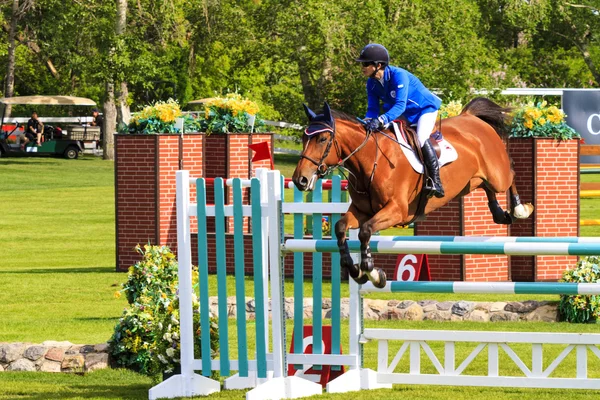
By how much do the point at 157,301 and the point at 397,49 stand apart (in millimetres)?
22818

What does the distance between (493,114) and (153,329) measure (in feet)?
10.0

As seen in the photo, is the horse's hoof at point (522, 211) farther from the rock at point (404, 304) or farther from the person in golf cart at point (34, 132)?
the person in golf cart at point (34, 132)

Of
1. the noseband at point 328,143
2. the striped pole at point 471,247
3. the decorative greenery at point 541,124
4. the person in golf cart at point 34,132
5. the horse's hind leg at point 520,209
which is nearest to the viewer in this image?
the striped pole at point 471,247

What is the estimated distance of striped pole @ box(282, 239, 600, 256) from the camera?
6.38 meters

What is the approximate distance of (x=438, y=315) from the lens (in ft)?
35.0

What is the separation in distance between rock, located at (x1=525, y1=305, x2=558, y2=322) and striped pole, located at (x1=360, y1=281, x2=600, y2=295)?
3.79m

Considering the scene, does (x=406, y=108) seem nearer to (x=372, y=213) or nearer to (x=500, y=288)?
(x=372, y=213)

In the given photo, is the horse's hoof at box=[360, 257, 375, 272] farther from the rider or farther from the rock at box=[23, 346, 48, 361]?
the rock at box=[23, 346, 48, 361]

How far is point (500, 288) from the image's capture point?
6680 millimetres

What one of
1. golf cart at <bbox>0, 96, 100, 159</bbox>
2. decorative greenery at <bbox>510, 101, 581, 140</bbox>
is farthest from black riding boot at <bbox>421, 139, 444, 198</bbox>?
golf cart at <bbox>0, 96, 100, 159</bbox>

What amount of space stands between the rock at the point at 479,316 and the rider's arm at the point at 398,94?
343cm

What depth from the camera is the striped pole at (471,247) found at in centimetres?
638

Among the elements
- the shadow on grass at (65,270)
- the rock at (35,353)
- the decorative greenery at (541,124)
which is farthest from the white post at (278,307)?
the shadow on grass at (65,270)

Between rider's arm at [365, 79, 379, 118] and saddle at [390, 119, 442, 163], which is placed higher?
rider's arm at [365, 79, 379, 118]
